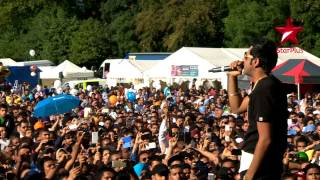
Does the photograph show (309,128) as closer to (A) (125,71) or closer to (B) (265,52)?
(B) (265,52)

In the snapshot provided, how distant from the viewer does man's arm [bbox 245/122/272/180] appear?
484 centimetres

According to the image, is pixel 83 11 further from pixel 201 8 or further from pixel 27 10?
pixel 201 8

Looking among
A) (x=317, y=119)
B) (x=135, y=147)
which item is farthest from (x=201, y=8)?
(x=135, y=147)

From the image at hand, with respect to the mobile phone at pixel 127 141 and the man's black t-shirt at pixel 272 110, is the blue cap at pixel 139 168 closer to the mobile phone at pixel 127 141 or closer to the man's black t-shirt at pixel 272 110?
the mobile phone at pixel 127 141

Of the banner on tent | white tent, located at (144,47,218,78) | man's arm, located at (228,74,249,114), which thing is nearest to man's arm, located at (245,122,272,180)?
man's arm, located at (228,74,249,114)

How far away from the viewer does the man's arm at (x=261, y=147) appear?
15.9 feet

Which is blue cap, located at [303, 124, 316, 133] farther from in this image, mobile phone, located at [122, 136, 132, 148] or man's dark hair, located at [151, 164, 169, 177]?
Answer: man's dark hair, located at [151, 164, 169, 177]

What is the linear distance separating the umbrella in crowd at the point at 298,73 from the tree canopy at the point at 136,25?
59.6ft

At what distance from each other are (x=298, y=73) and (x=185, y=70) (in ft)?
29.7

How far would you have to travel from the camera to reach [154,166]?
8.29 meters

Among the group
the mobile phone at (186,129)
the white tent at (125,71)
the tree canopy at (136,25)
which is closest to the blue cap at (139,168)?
the mobile phone at (186,129)

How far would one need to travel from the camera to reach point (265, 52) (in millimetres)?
5020

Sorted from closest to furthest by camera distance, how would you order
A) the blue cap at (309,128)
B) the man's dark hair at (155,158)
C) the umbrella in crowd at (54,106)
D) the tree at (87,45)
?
the man's dark hair at (155,158)
the blue cap at (309,128)
the umbrella in crowd at (54,106)
the tree at (87,45)

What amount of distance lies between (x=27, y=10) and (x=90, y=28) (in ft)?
35.1
